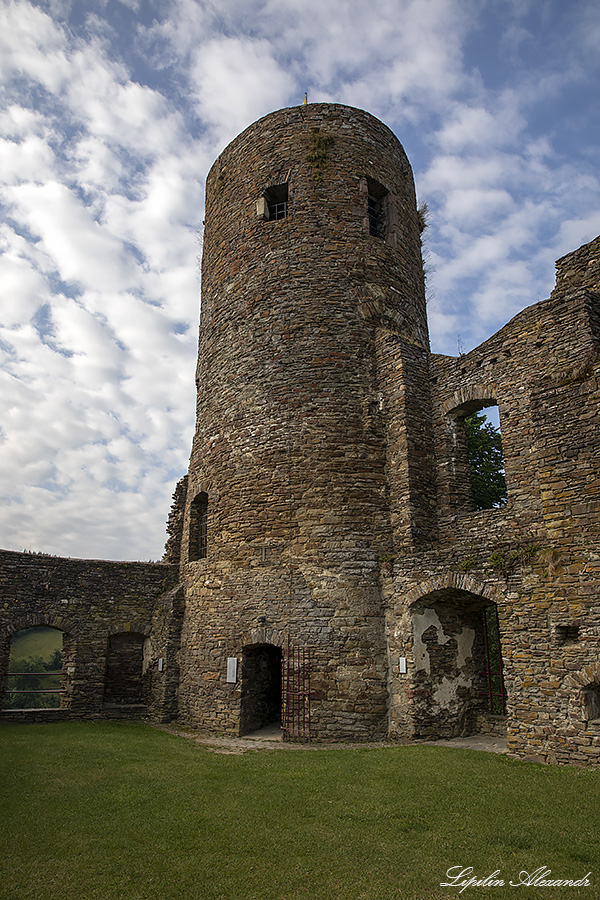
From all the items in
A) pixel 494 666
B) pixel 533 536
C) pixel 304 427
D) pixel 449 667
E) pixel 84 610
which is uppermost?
pixel 304 427

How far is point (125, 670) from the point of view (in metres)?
16.6

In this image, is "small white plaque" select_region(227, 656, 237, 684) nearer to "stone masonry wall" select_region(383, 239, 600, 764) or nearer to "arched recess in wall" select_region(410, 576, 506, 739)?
"stone masonry wall" select_region(383, 239, 600, 764)

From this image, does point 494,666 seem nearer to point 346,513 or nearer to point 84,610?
point 346,513

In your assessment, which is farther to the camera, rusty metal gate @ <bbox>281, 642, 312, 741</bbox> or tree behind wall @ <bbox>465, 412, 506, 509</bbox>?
tree behind wall @ <bbox>465, 412, 506, 509</bbox>

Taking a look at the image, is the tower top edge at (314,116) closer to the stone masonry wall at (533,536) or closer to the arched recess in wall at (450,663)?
the stone masonry wall at (533,536)

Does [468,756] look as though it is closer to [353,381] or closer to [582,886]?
[582,886]

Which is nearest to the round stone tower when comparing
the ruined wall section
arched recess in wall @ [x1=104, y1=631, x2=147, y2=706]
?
the ruined wall section

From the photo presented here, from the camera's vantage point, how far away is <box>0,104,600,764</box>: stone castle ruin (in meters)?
9.38

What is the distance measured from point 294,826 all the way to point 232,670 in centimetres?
648

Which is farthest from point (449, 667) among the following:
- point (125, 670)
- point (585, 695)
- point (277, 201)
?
point (277, 201)

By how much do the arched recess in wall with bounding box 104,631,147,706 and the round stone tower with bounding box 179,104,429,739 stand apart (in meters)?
3.00

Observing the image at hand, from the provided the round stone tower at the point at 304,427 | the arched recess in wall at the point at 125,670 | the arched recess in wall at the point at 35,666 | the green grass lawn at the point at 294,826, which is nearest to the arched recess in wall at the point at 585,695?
the green grass lawn at the point at 294,826

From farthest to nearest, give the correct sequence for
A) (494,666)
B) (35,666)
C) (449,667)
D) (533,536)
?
(35,666) → (494,666) → (449,667) → (533,536)

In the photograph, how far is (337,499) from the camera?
12.4m
